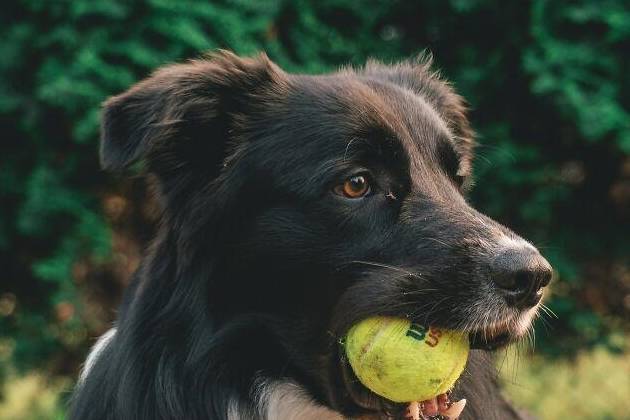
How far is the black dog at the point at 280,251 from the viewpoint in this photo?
2.95 meters

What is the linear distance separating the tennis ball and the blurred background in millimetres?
2855

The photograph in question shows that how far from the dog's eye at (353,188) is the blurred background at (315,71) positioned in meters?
2.55

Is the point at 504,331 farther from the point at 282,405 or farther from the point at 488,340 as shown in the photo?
the point at 282,405

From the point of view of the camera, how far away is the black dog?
2.95m

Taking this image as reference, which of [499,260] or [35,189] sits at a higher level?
[499,260]

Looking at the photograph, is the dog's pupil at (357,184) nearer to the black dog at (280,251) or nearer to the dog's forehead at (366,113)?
the black dog at (280,251)

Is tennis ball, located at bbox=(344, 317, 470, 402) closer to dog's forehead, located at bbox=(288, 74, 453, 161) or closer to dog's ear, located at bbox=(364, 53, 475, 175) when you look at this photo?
dog's forehead, located at bbox=(288, 74, 453, 161)

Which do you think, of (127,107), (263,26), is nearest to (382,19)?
(263,26)

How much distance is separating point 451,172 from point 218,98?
36.8 inches

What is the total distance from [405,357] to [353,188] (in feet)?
2.17

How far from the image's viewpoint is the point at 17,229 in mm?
5824

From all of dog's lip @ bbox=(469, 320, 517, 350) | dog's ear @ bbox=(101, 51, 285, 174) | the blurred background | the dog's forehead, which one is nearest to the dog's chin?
dog's lip @ bbox=(469, 320, 517, 350)

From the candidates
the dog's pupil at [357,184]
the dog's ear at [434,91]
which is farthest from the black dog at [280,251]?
the dog's ear at [434,91]

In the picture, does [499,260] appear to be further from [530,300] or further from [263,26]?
[263,26]
